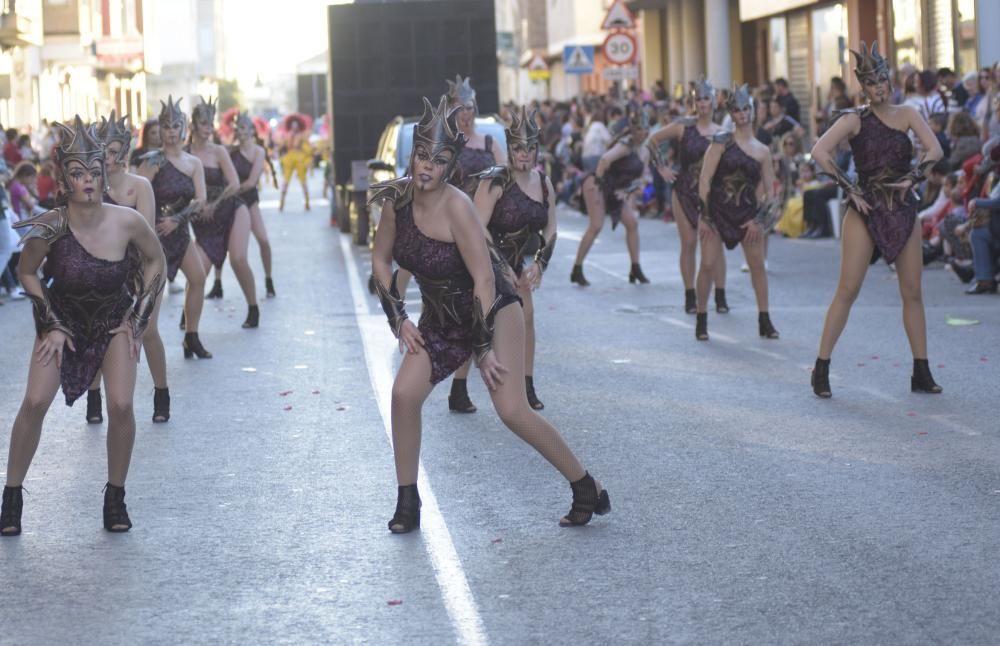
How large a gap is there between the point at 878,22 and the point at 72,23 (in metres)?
28.4

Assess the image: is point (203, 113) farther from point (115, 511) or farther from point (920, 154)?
point (115, 511)

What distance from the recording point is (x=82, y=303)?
780cm

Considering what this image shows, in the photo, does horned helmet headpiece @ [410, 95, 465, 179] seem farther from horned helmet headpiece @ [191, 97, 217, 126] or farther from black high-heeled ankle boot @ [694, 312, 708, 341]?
horned helmet headpiece @ [191, 97, 217, 126]

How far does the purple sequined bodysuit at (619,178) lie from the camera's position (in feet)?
63.2

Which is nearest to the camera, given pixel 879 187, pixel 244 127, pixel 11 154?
pixel 879 187

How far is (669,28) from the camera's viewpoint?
49.3 meters

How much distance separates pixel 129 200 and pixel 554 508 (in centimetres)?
365

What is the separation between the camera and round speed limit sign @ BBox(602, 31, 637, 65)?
31094mm

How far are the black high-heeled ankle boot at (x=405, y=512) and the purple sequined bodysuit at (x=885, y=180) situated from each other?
13.7ft

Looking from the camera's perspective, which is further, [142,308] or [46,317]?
[142,308]

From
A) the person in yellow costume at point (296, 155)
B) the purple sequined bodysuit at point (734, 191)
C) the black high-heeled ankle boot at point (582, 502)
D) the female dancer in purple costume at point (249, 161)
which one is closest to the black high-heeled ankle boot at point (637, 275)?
the female dancer in purple costume at point (249, 161)

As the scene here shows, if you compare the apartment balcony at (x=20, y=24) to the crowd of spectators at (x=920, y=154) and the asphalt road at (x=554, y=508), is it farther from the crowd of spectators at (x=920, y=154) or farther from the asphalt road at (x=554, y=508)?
the asphalt road at (x=554, y=508)

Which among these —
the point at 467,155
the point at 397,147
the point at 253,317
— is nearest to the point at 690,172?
the point at 467,155

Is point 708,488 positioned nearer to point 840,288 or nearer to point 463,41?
point 840,288
